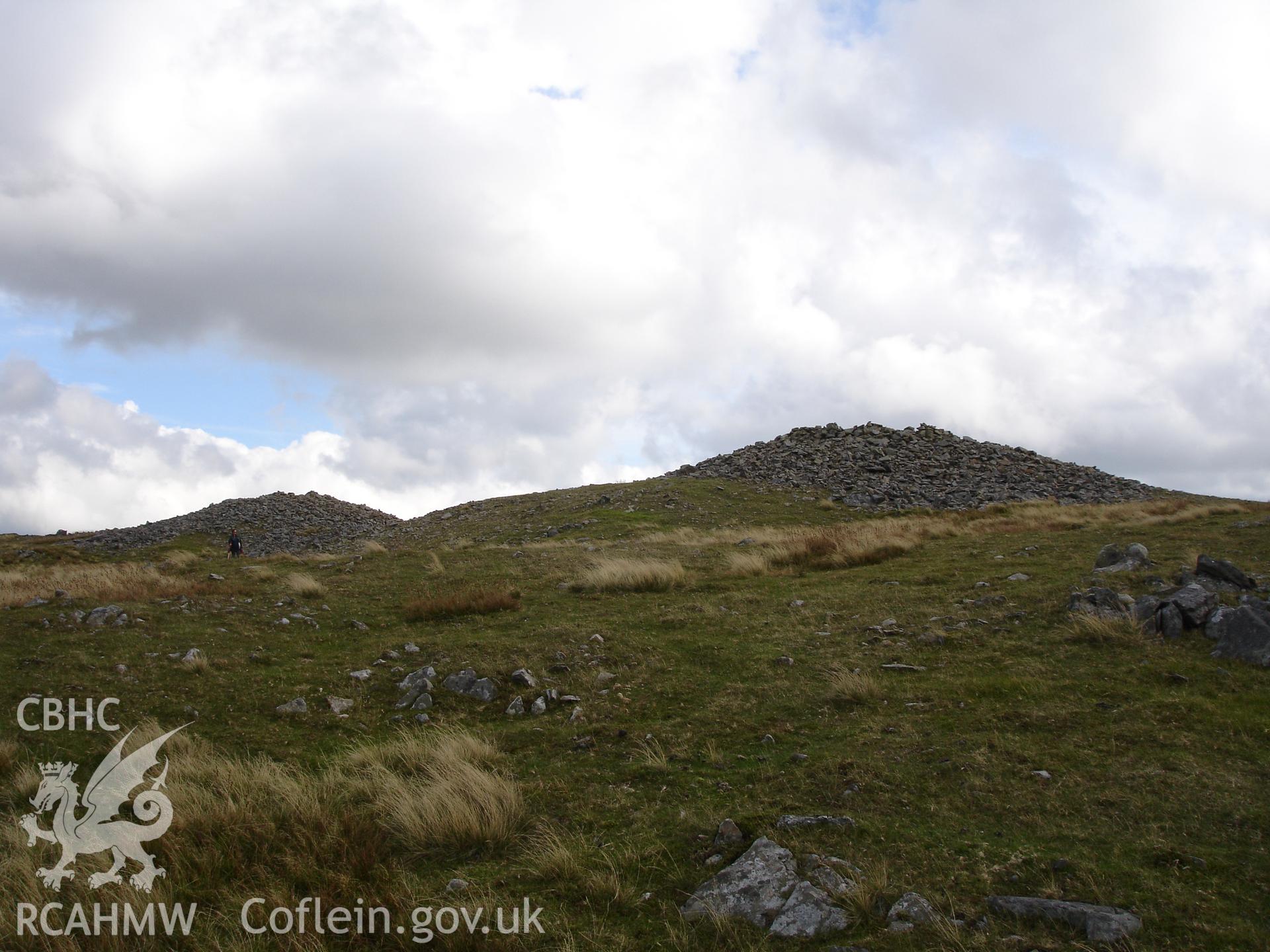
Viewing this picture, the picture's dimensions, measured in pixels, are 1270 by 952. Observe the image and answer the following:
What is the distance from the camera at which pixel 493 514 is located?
42.7 meters

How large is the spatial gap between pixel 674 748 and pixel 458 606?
7.99m

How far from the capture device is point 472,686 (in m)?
10.1

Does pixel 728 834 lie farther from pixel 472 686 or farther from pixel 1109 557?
pixel 1109 557

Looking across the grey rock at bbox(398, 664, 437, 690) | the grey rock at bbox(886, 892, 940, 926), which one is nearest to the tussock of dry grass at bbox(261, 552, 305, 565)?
the grey rock at bbox(398, 664, 437, 690)

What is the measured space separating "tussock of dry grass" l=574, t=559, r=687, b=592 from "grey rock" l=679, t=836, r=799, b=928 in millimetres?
11012

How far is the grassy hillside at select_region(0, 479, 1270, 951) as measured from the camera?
5.10 metres

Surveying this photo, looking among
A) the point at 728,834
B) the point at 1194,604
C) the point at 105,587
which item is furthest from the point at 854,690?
the point at 105,587

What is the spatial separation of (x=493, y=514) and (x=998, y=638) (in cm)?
3476

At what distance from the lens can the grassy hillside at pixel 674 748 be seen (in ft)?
16.7

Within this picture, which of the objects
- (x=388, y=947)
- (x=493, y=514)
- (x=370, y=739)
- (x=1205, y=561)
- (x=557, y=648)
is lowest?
(x=388, y=947)

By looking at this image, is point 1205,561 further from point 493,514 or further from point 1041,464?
point 1041,464

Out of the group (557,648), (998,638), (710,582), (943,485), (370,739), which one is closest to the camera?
(370,739)

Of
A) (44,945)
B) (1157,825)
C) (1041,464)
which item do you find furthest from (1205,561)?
(1041,464)

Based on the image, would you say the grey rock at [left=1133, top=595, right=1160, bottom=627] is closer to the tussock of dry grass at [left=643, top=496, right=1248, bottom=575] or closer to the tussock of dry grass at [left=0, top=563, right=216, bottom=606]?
the tussock of dry grass at [left=643, top=496, right=1248, bottom=575]
